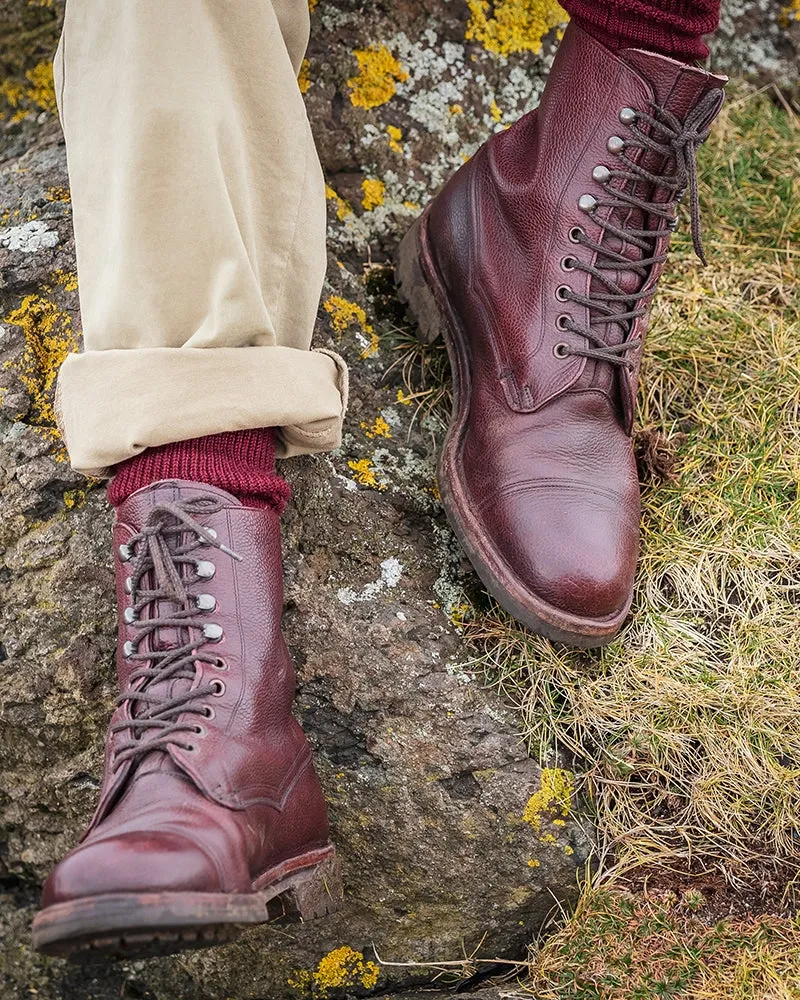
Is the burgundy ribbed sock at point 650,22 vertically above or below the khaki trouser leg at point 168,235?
above

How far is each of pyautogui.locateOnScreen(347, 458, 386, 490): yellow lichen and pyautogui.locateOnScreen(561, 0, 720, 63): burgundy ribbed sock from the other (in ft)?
3.24

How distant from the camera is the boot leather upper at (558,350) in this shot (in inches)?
71.5

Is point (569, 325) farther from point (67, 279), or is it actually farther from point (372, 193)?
point (67, 279)

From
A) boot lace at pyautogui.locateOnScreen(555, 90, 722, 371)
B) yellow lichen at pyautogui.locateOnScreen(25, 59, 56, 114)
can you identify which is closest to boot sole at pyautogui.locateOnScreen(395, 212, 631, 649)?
boot lace at pyautogui.locateOnScreen(555, 90, 722, 371)

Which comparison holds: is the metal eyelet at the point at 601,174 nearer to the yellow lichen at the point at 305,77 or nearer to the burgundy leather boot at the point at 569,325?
the burgundy leather boot at the point at 569,325

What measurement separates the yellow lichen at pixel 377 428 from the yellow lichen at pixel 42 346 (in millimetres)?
661

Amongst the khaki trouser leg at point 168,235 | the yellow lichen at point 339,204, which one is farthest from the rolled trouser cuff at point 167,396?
the yellow lichen at point 339,204

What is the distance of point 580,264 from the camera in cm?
190

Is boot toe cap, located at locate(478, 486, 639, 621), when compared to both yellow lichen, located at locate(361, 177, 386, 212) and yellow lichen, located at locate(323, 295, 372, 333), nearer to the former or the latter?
yellow lichen, located at locate(323, 295, 372, 333)

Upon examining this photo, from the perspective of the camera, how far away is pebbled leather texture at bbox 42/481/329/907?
4.30 ft

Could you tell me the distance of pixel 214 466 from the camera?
5.38 ft

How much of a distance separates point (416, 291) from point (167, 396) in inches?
34.2

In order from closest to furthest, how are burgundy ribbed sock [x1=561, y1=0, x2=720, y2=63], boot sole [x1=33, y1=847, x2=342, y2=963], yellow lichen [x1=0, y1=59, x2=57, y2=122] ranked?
boot sole [x1=33, y1=847, x2=342, y2=963], burgundy ribbed sock [x1=561, y1=0, x2=720, y2=63], yellow lichen [x1=0, y1=59, x2=57, y2=122]

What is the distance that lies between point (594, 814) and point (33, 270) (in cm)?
171
